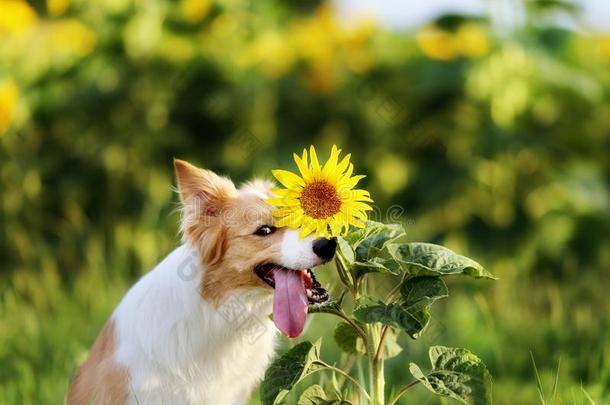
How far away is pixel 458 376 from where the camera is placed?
A: 2.55 meters

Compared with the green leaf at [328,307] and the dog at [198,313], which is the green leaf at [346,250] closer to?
the green leaf at [328,307]

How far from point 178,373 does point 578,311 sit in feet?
10.3

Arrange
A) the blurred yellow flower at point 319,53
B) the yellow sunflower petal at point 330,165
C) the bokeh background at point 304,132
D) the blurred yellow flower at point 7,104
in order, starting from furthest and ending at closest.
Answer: the blurred yellow flower at point 319,53
the blurred yellow flower at point 7,104
the bokeh background at point 304,132
the yellow sunflower petal at point 330,165

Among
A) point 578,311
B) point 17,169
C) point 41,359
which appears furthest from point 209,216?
point 17,169

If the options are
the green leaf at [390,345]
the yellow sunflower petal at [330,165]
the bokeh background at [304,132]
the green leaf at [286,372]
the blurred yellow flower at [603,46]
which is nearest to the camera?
the yellow sunflower petal at [330,165]

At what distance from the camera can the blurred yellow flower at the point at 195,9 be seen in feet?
21.0

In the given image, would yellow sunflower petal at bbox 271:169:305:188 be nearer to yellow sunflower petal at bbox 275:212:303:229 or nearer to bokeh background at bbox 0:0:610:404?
yellow sunflower petal at bbox 275:212:303:229

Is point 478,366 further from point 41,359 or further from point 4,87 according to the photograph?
point 4,87

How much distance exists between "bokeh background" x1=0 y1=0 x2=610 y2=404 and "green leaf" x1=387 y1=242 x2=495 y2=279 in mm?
2927

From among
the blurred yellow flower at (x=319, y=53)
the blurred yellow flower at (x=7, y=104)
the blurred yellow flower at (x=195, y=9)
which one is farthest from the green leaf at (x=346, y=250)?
the blurred yellow flower at (x=195, y=9)

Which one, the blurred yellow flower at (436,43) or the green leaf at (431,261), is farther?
the blurred yellow flower at (436,43)

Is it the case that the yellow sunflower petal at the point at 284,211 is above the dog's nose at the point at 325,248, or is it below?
above

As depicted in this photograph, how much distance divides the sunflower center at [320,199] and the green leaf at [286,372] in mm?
448

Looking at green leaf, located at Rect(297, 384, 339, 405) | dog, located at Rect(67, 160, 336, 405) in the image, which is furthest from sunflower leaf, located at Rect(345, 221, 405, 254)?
green leaf, located at Rect(297, 384, 339, 405)
